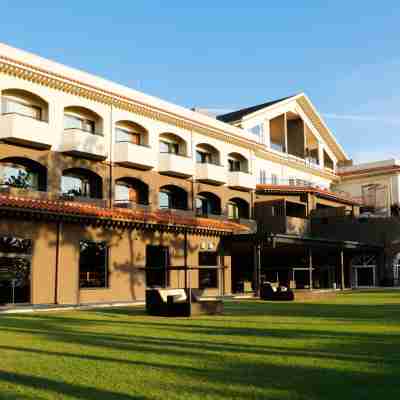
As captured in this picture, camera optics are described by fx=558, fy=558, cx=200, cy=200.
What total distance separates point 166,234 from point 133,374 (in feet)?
72.0

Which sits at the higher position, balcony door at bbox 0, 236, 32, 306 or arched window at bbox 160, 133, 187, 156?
arched window at bbox 160, 133, 187, 156

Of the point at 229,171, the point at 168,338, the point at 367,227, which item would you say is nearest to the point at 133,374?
the point at 168,338

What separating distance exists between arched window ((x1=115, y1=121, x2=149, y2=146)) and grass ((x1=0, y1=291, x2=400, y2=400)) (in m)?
17.3

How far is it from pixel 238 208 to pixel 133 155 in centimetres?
1166

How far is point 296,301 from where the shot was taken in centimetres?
2566

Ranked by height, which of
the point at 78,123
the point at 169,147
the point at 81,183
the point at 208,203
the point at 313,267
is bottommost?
the point at 313,267

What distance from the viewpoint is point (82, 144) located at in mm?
27672

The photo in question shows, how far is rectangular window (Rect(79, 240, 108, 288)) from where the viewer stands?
25766 millimetres

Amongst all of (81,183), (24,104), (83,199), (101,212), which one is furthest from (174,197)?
(24,104)

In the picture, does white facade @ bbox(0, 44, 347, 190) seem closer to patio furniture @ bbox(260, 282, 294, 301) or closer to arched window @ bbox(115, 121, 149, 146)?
arched window @ bbox(115, 121, 149, 146)

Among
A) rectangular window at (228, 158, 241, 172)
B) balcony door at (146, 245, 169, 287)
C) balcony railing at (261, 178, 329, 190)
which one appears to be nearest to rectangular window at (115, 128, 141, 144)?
balcony door at (146, 245, 169, 287)

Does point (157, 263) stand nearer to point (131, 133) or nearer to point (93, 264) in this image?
point (93, 264)

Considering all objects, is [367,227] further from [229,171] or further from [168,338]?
[168,338]

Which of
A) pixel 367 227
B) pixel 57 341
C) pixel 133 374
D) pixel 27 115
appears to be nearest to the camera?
pixel 133 374
